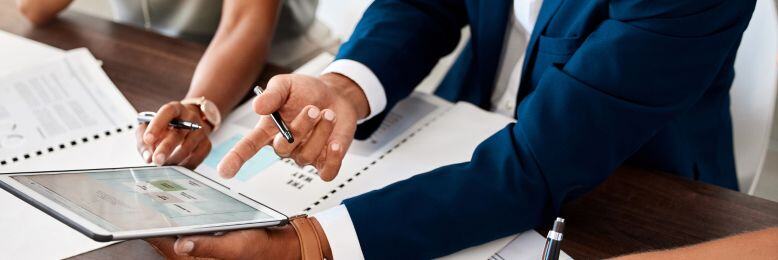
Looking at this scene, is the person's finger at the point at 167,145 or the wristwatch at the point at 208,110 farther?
the wristwatch at the point at 208,110

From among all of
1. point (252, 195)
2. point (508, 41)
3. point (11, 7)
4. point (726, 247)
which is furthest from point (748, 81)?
point (11, 7)

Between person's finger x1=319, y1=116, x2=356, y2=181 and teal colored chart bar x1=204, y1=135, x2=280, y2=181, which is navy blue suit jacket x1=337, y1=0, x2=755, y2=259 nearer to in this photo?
person's finger x1=319, y1=116, x2=356, y2=181

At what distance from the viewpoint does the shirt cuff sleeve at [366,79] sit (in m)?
1.22

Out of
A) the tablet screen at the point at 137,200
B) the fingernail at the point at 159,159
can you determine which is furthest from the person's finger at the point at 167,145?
the tablet screen at the point at 137,200

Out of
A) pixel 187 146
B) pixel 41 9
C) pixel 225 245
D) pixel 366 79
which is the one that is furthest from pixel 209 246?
pixel 41 9

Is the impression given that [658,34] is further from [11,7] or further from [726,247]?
[11,7]

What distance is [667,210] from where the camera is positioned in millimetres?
1062

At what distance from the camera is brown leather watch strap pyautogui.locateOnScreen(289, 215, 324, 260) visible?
2.98 ft

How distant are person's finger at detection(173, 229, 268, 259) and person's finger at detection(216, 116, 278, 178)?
0.34ft

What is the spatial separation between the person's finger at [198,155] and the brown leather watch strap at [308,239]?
0.26 m

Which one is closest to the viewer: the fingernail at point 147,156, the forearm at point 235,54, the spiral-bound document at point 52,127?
the spiral-bound document at point 52,127

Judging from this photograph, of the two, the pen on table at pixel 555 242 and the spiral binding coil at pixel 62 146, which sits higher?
the pen on table at pixel 555 242

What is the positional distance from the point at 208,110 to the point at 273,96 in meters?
0.22

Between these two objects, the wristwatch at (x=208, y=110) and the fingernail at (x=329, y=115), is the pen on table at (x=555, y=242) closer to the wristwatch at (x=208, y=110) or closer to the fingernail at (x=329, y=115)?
the fingernail at (x=329, y=115)
